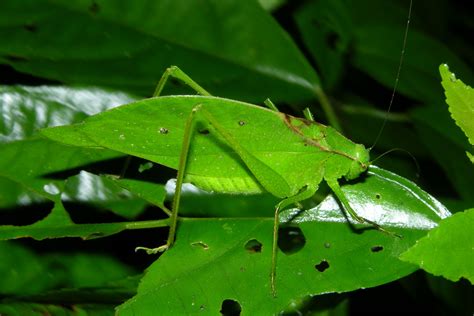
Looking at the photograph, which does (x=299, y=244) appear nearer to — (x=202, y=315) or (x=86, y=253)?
(x=202, y=315)

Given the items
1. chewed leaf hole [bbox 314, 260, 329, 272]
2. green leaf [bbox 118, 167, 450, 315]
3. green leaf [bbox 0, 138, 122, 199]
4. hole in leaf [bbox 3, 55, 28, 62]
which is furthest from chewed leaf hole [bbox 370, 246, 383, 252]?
hole in leaf [bbox 3, 55, 28, 62]

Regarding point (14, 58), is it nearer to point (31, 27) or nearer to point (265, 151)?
point (31, 27)

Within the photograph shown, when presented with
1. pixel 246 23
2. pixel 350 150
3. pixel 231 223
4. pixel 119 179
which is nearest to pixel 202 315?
pixel 231 223

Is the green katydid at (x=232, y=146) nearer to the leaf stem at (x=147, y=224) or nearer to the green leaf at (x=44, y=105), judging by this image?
the leaf stem at (x=147, y=224)

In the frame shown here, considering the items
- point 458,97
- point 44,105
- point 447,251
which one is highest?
point 458,97

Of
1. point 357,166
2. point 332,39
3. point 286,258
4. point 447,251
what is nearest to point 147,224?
point 286,258

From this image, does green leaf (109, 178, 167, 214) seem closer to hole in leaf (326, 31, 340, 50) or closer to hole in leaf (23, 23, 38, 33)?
hole in leaf (23, 23, 38, 33)
